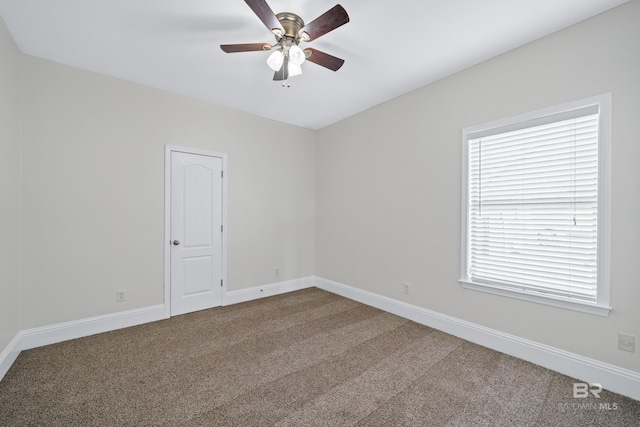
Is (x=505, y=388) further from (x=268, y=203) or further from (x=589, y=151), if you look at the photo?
(x=268, y=203)

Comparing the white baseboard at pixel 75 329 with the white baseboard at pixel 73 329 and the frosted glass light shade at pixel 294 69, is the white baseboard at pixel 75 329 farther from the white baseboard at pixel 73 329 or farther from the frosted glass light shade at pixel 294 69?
the frosted glass light shade at pixel 294 69

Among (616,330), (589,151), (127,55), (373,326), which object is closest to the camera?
(616,330)

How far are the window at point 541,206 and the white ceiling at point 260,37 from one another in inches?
29.6

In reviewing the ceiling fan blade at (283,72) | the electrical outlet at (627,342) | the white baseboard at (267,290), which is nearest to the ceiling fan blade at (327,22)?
the ceiling fan blade at (283,72)

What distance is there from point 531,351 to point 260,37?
3675 mm

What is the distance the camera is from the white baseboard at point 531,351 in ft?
6.63

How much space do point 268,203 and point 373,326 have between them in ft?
7.96

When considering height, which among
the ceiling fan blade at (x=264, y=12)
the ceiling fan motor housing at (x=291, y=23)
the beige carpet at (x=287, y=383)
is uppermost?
the ceiling fan motor housing at (x=291, y=23)

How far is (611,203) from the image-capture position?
2070 millimetres

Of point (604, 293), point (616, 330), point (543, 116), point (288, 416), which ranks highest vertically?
point (543, 116)

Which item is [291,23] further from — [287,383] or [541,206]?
[287,383]

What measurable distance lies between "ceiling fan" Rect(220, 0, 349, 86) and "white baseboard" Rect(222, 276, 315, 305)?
10.2ft

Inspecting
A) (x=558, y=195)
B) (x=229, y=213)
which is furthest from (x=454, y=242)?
(x=229, y=213)

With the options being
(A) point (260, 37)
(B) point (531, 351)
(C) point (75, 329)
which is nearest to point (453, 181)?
(B) point (531, 351)
